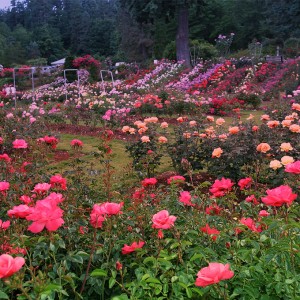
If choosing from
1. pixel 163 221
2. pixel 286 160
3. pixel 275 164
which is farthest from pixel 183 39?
→ pixel 163 221

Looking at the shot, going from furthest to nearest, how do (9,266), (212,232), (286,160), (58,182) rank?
(286,160), (58,182), (212,232), (9,266)

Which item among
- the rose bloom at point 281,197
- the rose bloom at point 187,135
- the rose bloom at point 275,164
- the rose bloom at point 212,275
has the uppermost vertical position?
the rose bloom at point 281,197

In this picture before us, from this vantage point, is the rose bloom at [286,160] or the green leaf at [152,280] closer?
the green leaf at [152,280]

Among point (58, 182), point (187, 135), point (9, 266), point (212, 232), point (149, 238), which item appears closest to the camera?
point (9, 266)

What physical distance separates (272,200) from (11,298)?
0.97 meters

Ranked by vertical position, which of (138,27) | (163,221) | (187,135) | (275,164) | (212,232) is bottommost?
(187,135)

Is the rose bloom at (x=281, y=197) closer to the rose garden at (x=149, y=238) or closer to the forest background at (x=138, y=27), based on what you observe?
the rose garden at (x=149, y=238)

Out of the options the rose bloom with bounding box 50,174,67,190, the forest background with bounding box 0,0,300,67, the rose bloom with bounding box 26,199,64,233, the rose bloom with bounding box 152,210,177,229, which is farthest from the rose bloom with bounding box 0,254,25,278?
the forest background with bounding box 0,0,300,67

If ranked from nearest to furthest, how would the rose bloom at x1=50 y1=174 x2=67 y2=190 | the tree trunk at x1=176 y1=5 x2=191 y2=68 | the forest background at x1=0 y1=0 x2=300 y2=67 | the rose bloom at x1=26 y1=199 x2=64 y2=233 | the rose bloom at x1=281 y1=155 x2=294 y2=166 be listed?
1. the rose bloom at x1=26 y1=199 x2=64 y2=233
2. the rose bloom at x1=50 y1=174 x2=67 y2=190
3. the rose bloom at x1=281 y1=155 x2=294 y2=166
4. the tree trunk at x1=176 y1=5 x2=191 y2=68
5. the forest background at x1=0 y1=0 x2=300 y2=67

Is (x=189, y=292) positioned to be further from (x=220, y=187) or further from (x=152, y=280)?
(x=220, y=187)

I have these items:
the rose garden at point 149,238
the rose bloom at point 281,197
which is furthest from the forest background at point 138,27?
the rose bloom at point 281,197

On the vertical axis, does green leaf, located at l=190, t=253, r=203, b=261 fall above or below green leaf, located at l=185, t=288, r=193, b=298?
above

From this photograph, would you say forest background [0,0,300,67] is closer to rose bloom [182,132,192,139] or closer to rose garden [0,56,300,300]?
A: rose bloom [182,132,192,139]

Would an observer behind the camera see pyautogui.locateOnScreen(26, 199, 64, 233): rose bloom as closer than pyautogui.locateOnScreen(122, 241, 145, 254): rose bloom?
Yes
